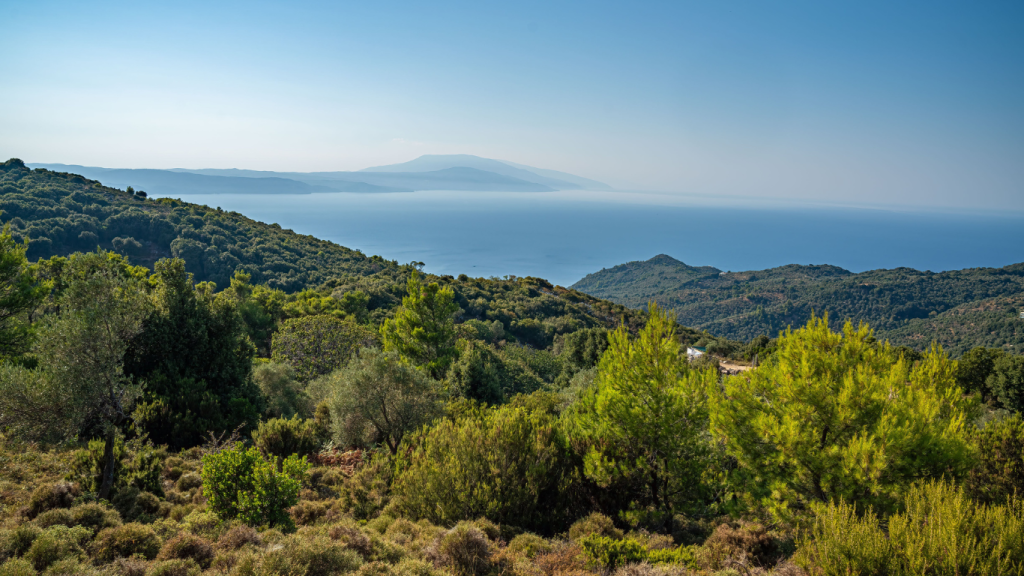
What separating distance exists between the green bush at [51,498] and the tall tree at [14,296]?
866cm

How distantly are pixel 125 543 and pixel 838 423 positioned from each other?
1111 cm

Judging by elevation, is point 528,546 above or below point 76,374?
below

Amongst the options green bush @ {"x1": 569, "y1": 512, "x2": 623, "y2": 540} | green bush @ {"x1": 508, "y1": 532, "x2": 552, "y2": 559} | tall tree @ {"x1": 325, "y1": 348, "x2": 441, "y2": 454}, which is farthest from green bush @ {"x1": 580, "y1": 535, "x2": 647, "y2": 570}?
tall tree @ {"x1": 325, "y1": 348, "x2": 441, "y2": 454}

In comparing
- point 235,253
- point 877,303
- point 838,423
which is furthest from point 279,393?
point 877,303

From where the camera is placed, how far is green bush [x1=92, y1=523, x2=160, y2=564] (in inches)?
220

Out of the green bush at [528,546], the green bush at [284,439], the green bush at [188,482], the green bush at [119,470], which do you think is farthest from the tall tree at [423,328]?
the green bush at [528,546]

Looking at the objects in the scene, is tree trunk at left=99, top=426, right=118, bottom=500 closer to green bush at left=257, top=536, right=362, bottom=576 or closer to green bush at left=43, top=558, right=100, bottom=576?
green bush at left=43, top=558, right=100, bottom=576

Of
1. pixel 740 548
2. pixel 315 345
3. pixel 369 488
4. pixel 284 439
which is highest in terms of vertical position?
pixel 740 548

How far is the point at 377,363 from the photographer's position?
12.0m

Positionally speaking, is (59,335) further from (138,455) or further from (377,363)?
(377,363)

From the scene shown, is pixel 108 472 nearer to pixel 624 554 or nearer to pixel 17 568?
pixel 17 568

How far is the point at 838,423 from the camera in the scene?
739 centimetres

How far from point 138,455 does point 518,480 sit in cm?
761

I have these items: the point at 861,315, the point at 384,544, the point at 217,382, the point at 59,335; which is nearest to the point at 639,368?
the point at 384,544
